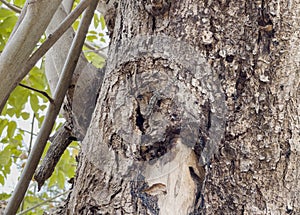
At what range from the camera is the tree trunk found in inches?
24.1

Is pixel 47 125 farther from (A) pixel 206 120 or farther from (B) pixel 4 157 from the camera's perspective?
(B) pixel 4 157

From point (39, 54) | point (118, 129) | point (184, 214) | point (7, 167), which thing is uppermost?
point (7, 167)

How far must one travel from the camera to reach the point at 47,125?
874mm

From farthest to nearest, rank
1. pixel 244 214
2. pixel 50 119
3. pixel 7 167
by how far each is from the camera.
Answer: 1. pixel 7 167
2. pixel 50 119
3. pixel 244 214

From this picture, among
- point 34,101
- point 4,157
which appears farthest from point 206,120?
point 4,157

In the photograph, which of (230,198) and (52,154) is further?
(52,154)

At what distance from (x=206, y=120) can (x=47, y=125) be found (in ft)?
1.25

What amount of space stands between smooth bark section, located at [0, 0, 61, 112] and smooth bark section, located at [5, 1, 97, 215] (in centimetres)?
26

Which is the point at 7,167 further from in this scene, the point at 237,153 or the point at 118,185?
the point at 237,153

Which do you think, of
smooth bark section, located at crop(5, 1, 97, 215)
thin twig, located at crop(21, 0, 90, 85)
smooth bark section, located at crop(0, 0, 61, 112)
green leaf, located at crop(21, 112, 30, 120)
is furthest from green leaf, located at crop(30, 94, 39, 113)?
smooth bark section, located at crop(0, 0, 61, 112)

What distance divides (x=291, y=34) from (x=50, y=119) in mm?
491

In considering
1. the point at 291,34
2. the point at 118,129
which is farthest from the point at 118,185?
the point at 291,34

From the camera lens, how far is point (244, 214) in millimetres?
603

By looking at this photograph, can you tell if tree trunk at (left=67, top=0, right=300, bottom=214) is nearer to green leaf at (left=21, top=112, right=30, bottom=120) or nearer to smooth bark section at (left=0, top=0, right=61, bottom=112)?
smooth bark section at (left=0, top=0, right=61, bottom=112)
